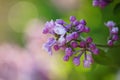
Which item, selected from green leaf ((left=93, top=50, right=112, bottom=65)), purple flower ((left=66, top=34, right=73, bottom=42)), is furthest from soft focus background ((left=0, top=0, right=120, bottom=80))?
purple flower ((left=66, top=34, right=73, bottom=42))

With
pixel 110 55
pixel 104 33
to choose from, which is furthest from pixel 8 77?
pixel 110 55

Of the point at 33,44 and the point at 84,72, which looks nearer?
the point at 84,72

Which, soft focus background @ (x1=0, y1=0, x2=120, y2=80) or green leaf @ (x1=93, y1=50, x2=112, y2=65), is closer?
green leaf @ (x1=93, y1=50, x2=112, y2=65)

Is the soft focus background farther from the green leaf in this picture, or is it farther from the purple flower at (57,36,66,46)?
the purple flower at (57,36,66,46)

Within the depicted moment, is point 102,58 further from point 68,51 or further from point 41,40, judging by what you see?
point 41,40

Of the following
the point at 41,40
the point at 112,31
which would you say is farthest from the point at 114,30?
the point at 41,40

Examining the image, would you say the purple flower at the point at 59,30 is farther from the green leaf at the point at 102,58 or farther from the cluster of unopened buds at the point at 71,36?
the green leaf at the point at 102,58

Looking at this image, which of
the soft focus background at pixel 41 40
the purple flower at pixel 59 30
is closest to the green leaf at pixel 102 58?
the soft focus background at pixel 41 40

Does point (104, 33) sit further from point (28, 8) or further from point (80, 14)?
point (28, 8)
